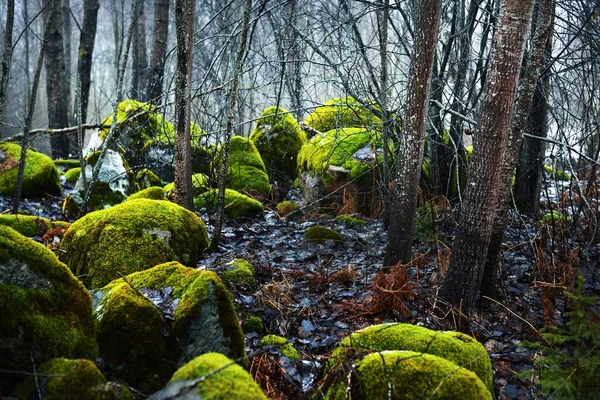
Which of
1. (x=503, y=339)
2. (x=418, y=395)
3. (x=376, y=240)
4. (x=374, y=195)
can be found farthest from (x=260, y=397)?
(x=374, y=195)

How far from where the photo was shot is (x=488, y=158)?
416 centimetres

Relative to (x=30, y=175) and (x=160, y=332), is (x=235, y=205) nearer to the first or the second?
(x=30, y=175)

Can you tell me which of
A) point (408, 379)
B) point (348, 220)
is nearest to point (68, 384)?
point (408, 379)

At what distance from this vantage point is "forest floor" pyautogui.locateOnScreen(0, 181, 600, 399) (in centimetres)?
371

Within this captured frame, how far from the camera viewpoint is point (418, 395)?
103 inches

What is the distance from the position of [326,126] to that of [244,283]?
649cm

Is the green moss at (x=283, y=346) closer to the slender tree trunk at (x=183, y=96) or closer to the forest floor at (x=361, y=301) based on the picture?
the forest floor at (x=361, y=301)

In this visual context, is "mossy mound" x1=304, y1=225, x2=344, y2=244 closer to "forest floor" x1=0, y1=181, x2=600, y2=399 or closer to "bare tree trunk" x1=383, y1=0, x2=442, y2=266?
"forest floor" x1=0, y1=181, x2=600, y2=399

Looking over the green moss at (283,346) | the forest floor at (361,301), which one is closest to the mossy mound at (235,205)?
the forest floor at (361,301)

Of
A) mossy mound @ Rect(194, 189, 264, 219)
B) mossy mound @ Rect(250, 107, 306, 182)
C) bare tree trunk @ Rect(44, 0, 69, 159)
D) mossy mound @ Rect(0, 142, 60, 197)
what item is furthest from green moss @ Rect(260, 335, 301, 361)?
bare tree trunk @ Rect(44, 0, 69, 159)

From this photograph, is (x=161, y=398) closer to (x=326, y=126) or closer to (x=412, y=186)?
(x=412, y=186)

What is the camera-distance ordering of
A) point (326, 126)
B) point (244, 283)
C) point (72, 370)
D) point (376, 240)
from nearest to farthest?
point (72, 370) < point (244, 283) < point (376, 240) < point (326, 126)

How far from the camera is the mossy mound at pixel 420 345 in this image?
3174 millimetres

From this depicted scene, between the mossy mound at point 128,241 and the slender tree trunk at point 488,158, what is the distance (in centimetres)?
270
